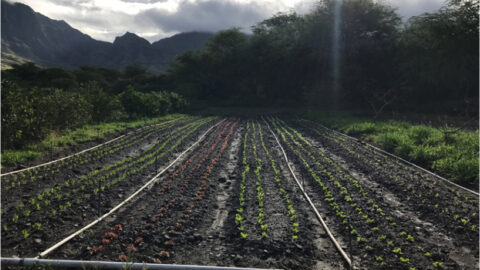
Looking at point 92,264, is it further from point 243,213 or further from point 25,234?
point 243,213

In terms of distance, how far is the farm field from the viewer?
558 centimetres

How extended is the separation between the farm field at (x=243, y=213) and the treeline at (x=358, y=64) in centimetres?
1543

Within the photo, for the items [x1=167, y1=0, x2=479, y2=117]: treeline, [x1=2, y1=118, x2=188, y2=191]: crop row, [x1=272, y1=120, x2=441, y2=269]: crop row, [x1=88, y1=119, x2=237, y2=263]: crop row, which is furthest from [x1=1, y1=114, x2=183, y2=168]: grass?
[x1=167, y1=0, x2=479, y2=117]: treeline

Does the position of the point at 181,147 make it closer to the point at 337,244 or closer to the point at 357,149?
the point at 357,149

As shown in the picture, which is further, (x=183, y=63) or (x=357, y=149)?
(x=183, y=63)

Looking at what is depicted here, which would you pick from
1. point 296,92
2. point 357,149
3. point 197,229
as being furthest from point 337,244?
point 296,92

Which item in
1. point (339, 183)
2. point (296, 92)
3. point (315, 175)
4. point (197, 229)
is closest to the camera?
point (197, 229)

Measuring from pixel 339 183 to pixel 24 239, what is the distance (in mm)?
8157

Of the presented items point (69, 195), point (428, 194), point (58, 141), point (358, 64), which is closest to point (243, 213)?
point (69, 195)

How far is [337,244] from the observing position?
584 cm

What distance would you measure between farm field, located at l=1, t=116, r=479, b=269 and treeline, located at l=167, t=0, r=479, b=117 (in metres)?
15.4

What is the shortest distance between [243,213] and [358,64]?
35936 mm

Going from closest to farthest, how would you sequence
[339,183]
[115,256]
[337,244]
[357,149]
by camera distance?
[115,256]
[337,244]
[339,183]
[357,149]

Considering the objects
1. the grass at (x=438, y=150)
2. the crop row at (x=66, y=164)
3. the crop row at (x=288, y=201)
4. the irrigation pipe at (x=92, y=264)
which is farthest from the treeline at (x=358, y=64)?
the irrigation pipe at (x=92, y=264)
